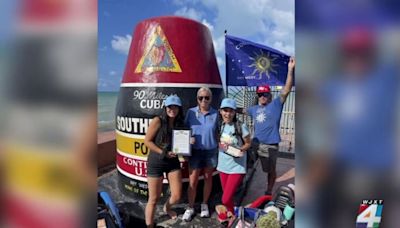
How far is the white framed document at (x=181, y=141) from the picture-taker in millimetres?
2982

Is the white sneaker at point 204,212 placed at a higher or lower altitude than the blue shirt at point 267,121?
lower

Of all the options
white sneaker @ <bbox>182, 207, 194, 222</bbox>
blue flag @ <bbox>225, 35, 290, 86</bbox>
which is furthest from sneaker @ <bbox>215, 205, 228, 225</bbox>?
blue flag @ <bbox>225, 35, 290, 86</bbox>

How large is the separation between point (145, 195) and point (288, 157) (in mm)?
2992

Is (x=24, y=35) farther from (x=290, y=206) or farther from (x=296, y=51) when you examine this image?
(x=290, y=206)

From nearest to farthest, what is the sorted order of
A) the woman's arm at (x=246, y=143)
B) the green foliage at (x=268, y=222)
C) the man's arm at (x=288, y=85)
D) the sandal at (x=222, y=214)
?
the green foliage at (x=268, y=222) < the man's arm at (x=288, y=85) < the woman's arm at (x=246, y=143) < the sandal at (x=222, y=214)

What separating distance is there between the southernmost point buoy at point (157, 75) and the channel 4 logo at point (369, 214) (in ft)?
6.87

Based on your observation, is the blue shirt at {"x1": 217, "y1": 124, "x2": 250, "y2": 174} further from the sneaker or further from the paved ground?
the paved ground

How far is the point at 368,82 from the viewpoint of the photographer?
5.24 feet

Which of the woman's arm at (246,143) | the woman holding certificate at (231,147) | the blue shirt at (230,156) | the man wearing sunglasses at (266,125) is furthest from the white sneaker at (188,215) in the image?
the man wearing sunglasses at (266,125)

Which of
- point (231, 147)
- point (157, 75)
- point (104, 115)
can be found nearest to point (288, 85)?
point (231, 147)

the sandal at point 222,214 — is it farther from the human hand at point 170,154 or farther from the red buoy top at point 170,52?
the red buoy top at point 170,52

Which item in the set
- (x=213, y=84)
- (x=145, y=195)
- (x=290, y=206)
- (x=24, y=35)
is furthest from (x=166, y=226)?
(x=24, y=35)

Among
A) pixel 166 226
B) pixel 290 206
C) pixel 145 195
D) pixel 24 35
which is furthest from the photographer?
pixel 145 195

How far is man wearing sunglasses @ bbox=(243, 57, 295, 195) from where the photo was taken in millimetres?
3564
